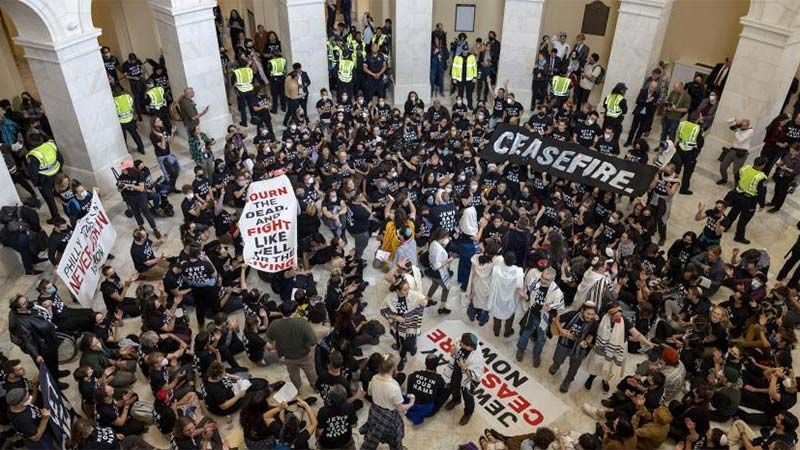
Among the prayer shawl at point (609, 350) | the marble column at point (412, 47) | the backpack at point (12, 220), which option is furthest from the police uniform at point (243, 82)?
the prayer shawl at point (609, 350)

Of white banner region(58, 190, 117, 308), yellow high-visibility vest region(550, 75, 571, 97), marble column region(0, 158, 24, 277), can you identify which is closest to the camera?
white banner region(58, 190, 117, 308)

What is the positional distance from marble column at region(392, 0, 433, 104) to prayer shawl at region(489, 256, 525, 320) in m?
9.36

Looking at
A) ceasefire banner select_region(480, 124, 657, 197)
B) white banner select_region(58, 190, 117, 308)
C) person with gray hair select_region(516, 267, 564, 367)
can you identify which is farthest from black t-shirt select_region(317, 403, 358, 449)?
ceasefire banner select_region(480, 124, 657, 197)

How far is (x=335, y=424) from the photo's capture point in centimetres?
634

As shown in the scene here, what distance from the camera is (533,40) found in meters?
15.8

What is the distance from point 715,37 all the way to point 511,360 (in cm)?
1138

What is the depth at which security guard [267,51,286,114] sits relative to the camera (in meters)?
15.0

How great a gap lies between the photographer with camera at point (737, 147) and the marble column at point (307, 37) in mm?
9324

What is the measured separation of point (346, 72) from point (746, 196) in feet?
29.5

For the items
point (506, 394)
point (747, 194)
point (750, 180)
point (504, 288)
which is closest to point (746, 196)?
point (747, 194)

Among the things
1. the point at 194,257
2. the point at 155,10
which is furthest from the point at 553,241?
the point at 155,10

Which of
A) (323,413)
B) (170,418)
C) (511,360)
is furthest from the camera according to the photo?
(511,360)

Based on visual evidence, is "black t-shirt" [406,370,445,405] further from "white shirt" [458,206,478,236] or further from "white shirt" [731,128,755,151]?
"white shirt" [731,128,755,151]

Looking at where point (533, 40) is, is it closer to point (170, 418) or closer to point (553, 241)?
point (553, 241)
